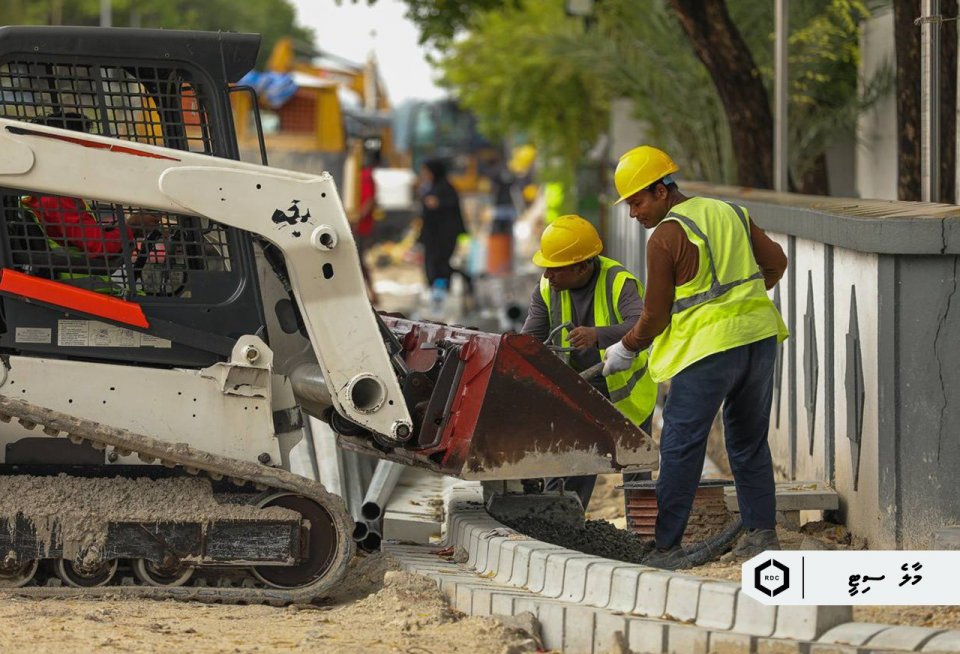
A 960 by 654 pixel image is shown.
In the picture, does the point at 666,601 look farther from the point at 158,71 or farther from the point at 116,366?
the point at 158,71

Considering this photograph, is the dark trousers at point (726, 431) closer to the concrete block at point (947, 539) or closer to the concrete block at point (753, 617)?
the concrete block at point (947, 539)

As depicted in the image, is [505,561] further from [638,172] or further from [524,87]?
[524,87]

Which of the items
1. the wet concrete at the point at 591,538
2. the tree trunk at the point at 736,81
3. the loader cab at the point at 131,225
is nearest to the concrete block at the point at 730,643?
the wet concrete at the point at 591,538

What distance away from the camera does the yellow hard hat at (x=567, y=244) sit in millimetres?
8312

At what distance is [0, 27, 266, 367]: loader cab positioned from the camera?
7.37m

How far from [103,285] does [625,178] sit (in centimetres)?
235

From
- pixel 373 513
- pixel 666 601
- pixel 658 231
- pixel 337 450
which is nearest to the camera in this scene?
pixel 666 601

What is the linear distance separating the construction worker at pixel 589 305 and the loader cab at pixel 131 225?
5.28 feet

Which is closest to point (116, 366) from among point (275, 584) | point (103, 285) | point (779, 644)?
point (103, 285)

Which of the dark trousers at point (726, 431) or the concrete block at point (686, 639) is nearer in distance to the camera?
the concrete block at point (686, 639)

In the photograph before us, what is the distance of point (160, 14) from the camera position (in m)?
53.1

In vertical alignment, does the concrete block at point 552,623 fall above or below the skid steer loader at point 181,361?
below

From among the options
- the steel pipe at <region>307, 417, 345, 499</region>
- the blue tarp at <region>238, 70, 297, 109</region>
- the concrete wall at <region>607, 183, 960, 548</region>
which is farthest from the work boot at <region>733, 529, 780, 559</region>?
the blue tarp at <region>238, 70, 297, 109</region>

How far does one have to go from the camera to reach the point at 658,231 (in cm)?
718
